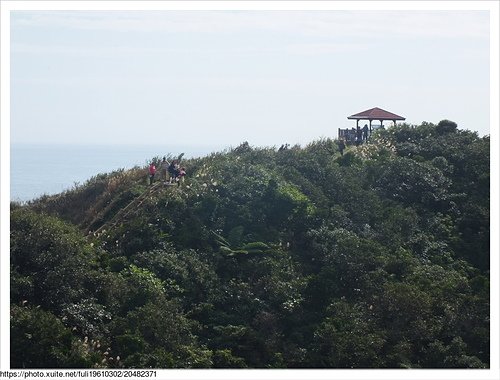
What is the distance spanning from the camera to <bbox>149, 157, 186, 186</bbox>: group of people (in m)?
25.0

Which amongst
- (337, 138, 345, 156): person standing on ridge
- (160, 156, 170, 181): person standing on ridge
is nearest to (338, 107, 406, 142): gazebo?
(337, 138, 345, 156): person standing on ridge

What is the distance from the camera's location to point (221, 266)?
847 inches

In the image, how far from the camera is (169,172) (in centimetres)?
2525

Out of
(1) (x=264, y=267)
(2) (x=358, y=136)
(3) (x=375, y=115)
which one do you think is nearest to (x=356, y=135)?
(2) (x=358, y=136)

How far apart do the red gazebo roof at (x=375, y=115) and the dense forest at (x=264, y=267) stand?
5201 millimetres

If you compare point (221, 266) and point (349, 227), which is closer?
point (221, 266)

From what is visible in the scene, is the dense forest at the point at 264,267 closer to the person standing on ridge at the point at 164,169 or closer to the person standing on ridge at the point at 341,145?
the person standing on ridge at the point at 164,169

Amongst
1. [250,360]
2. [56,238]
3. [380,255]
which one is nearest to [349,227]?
[380,255]

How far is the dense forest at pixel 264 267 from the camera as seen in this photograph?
1830cm

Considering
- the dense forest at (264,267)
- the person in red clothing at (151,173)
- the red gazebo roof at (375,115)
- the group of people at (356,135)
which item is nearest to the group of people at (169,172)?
the person in red clothing at (151,173)

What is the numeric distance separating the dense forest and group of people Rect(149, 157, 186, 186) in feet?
0.99

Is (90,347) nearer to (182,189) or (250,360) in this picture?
(250,360)

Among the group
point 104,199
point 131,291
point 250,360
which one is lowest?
point 250,360

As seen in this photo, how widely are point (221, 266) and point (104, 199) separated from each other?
5372 millimetres
